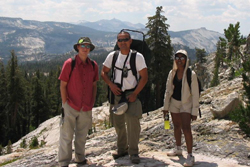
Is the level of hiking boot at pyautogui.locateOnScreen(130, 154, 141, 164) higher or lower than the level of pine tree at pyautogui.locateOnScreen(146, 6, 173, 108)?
lower

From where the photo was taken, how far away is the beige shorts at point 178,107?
15.8 ft

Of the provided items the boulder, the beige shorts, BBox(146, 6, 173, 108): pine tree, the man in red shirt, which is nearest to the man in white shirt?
the man in red shirt

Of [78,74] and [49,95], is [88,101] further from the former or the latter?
[49,95]

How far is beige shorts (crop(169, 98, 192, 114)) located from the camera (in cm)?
481

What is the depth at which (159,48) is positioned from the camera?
80.4ft

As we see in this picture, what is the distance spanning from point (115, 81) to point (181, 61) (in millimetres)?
1433

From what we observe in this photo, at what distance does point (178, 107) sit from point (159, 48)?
20166 millimetres

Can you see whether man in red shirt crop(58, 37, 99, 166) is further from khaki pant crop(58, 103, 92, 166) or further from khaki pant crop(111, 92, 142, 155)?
khaki pant crop(111, 92, 142, 155)

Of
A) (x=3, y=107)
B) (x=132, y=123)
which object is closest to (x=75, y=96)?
(x=132, y=123)

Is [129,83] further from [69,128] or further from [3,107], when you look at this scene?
[3,107]

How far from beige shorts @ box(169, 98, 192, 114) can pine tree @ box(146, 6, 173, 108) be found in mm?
19197

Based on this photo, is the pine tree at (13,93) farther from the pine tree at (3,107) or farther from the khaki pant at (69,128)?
the khaki pant at (69,128)

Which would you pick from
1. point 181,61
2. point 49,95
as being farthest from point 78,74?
point 49,95

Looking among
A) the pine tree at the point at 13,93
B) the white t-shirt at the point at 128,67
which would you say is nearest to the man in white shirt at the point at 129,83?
the white t-shirt at the point at 128,67
